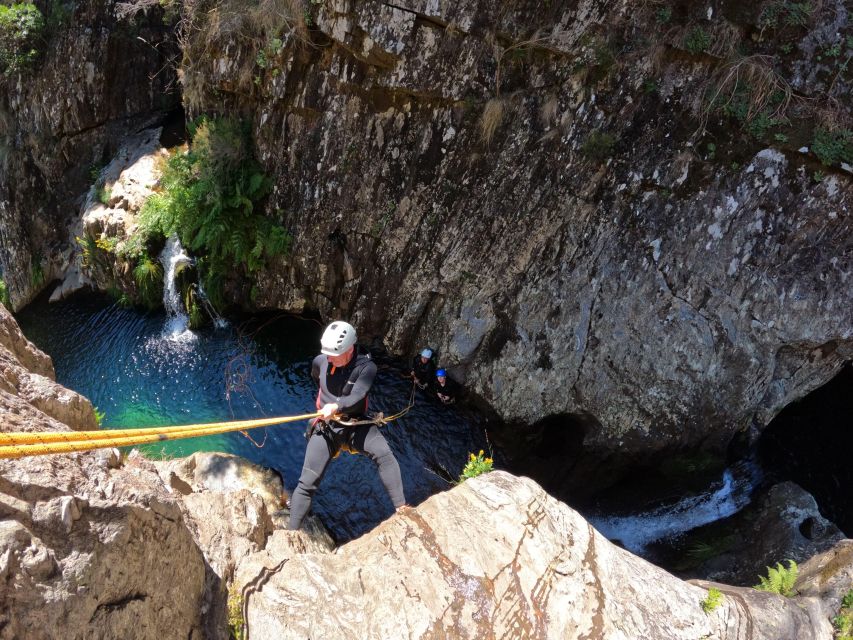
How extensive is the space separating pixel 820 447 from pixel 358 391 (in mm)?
9830

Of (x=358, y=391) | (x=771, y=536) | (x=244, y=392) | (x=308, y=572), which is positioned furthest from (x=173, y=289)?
(x=771, y=536)

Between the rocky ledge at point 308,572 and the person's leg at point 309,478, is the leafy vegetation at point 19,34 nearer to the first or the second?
the rocky ledge at point 308,572

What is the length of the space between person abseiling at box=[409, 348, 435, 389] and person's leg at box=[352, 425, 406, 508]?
4383 millimetres

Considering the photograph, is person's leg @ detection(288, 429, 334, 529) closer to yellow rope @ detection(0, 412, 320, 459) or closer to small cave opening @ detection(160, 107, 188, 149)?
yellow rope @ detection(0, 412, 320, 459)

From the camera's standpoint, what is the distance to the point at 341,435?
19.1ft

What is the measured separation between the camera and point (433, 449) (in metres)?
9.76

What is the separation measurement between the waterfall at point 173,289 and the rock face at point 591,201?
440 centimetres

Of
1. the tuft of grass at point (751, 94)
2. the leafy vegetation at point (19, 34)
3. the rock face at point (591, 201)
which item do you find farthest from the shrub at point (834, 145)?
the leafy vegetation at point (19, 34)

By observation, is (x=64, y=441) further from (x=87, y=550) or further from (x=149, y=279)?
(x=149, y=279)

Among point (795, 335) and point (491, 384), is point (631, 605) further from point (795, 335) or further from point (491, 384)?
point (795, 335)

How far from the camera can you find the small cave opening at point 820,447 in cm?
909

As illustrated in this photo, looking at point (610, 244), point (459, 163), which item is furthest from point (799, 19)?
point (459, 163)

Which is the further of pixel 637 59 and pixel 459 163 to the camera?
pixel 459 163

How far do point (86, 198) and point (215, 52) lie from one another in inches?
240
